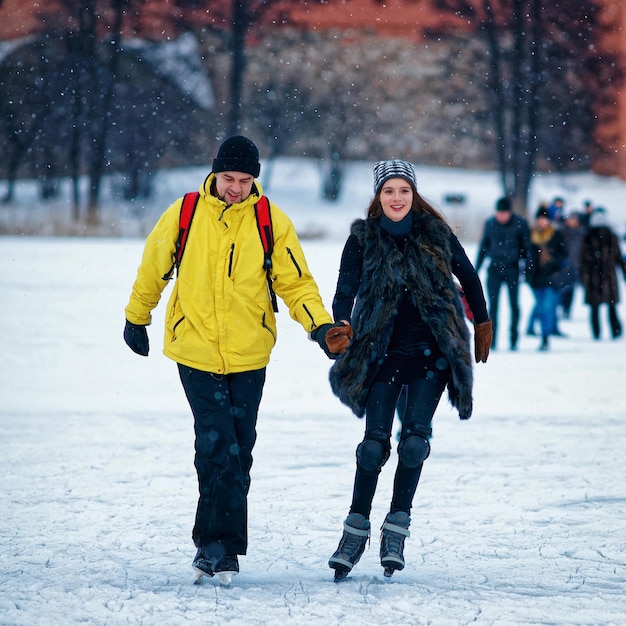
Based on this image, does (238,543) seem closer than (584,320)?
Yes

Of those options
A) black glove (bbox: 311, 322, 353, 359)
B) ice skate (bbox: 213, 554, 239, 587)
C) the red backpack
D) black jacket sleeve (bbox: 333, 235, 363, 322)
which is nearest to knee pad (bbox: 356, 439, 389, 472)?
black glove (bbox: 311, 322, 353, 359)

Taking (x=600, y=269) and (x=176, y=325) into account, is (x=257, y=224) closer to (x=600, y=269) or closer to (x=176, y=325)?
(x=176, y=325)

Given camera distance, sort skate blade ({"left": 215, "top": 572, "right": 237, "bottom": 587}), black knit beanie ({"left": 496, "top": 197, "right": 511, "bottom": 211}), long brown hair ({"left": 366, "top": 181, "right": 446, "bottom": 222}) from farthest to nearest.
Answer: black knit beanie ({"left": 496, "top": 197, "right": 511, "bottom": 211}) → long brown hair ({"left": 366, "top": 181, "right": 446, "bottom": 222}) → skate blade ({"left": 215, "top": 572, "right": 237, "bottom": 587})

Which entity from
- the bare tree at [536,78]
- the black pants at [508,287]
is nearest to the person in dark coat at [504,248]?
the black pants at [508,287]

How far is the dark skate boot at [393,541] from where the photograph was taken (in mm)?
3609

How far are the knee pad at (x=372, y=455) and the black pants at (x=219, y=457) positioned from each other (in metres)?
0.45

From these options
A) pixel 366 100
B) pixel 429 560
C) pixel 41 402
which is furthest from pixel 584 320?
pixel 366 100

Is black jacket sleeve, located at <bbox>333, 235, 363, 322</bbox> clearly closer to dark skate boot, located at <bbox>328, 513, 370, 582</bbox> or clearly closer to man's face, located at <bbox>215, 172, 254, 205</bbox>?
man's face, located at <bbox>215, 172, 254, 205</bbox>

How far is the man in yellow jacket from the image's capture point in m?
3.63

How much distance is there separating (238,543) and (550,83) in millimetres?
25846

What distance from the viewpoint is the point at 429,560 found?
3.92 metres

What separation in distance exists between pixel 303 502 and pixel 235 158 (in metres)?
1.87

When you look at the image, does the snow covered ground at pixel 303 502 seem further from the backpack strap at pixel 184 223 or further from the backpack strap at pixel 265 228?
the backpack strap at pixel 184 223

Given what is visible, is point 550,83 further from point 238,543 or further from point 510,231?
point 238,543
